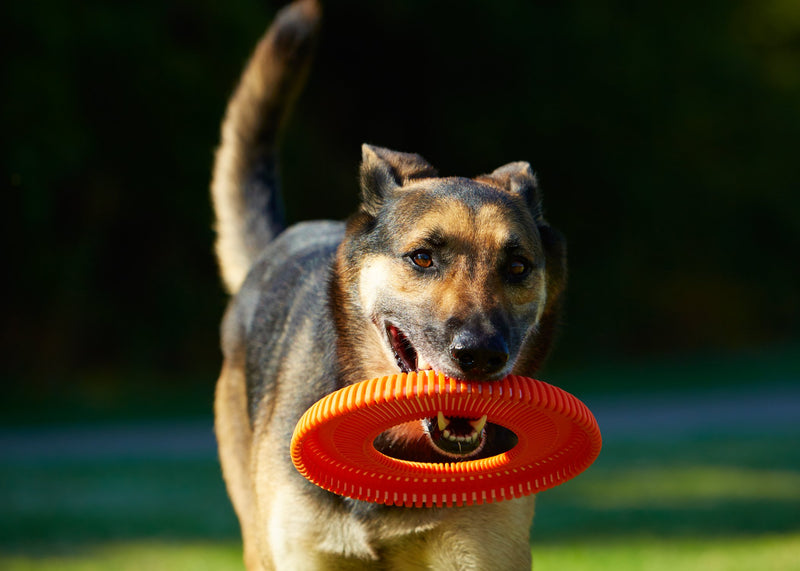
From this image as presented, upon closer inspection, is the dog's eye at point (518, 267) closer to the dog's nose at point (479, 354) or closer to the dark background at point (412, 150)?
the dog's nose at point (479, 354)

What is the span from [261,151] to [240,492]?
79.5 inches

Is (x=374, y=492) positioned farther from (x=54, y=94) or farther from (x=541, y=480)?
(x=54, y=94)

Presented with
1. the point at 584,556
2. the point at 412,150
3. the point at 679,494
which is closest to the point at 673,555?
the point at 584,556

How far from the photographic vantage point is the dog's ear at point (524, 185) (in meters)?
4.05

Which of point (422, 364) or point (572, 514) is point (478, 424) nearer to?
point (422, 364)

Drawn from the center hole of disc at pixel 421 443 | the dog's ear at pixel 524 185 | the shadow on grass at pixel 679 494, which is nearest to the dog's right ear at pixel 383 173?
the dog's ear at pixel 524 185

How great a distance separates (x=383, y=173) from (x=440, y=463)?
1.14 meters

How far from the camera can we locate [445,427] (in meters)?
3.55

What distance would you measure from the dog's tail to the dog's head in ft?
5.46

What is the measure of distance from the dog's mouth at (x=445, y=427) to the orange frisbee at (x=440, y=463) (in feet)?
0.23

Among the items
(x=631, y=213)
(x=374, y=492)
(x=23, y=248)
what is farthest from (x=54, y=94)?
(x=631, y=213)

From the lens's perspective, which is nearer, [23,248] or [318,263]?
[318,263]

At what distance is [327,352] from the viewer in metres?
4.04

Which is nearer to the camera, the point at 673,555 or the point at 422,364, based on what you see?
the point at 422,364
